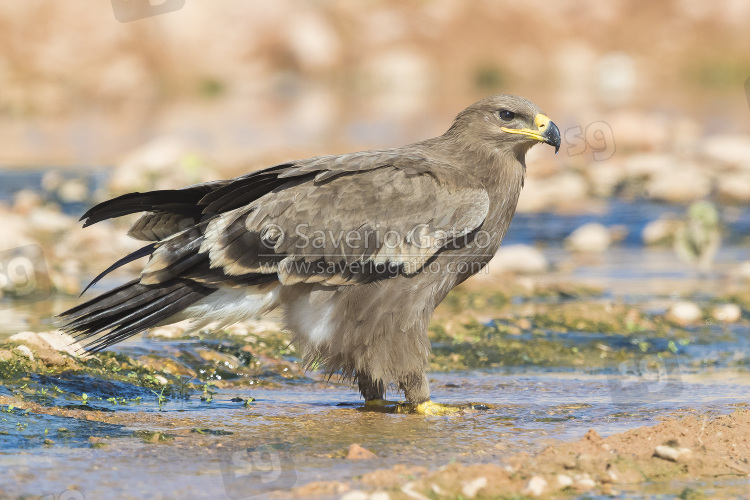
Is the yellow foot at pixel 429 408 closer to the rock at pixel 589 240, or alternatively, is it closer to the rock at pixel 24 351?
the rock at pixel 24 351

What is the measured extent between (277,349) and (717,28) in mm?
31745

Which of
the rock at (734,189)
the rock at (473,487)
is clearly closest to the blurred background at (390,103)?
the rock at (734,189)

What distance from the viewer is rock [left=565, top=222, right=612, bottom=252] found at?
40.4 feet

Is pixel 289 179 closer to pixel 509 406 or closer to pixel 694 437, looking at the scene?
pixel 509 406

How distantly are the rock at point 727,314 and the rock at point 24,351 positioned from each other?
5.32 metres

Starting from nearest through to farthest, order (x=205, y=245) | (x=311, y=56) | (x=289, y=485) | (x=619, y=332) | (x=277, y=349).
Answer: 1. (x=289, y=485)
2. (x=205, y=245)
3. (x=277, y=349)
4. (x=619, y=332)
5. (x=311, y=56)

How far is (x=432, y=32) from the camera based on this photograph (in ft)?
112

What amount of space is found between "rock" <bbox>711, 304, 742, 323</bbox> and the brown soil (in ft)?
11.8

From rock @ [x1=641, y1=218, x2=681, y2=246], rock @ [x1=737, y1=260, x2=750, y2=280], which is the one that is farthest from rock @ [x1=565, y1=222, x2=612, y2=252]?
rock @ [x1=737, y1=260, x2=750, y2=280]

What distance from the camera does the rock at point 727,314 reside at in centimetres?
855

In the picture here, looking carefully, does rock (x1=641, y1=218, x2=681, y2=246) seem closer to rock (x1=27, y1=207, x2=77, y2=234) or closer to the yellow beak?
the yellow beak

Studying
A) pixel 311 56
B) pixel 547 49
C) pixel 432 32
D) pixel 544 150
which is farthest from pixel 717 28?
pixel 544 150

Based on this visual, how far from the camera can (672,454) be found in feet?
15.3

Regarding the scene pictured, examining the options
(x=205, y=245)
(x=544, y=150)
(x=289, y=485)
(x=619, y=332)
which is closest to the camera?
(x=289, y=485)
